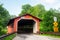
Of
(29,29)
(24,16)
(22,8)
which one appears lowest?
(29,29)

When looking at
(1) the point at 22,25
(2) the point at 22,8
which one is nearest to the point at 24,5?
(2) the point at 22,8

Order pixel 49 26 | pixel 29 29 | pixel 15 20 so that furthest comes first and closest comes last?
pixel 29 29
pixel 49 26
pixel 15 20

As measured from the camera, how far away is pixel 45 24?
139 feet

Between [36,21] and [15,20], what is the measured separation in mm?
4395

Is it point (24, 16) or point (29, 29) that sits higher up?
point (24, 16)

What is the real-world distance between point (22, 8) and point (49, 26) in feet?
273

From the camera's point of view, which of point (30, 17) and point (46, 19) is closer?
point (30, 17)

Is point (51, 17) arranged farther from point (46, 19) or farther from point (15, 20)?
point (15, 20)

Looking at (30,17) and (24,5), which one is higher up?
(24,5)

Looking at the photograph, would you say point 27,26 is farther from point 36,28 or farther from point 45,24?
point 36,28

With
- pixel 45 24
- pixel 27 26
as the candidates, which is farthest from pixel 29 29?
pixel 45 24

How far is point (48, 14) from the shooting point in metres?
41.3

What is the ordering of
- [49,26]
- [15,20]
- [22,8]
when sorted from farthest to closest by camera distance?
[22,8]
[49,26]
[15,20]

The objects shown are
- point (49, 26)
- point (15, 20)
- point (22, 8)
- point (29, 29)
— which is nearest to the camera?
point (15, 20)
